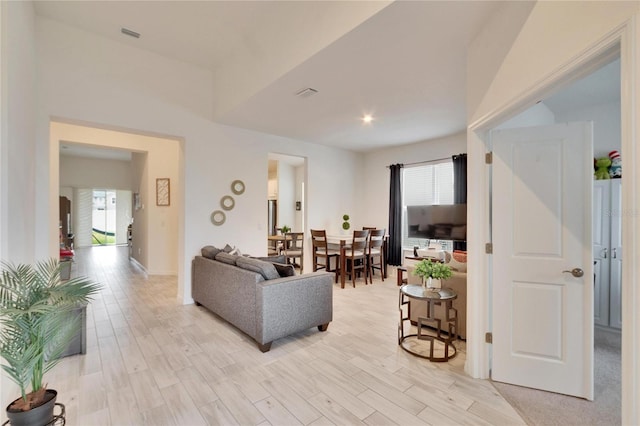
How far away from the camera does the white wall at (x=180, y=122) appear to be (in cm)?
334

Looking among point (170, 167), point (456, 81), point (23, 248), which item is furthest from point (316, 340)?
point (170, 167)

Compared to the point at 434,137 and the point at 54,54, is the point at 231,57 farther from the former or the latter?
the point at 434,137

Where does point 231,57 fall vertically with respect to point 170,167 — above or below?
above

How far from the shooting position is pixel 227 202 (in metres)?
4.68

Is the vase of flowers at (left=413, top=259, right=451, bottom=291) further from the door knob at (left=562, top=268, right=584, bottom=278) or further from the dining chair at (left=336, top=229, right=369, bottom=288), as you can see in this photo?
the dining chair at (left=336, top=229, right=369, bottom=288)

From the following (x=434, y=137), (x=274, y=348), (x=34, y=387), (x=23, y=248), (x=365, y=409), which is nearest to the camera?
(x=34, y=387)

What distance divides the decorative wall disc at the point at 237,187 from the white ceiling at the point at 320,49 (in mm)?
943

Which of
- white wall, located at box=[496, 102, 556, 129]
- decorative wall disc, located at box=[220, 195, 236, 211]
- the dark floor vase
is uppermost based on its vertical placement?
white wall, located at box=[496, 102, 556, 129]

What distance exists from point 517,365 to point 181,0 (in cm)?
459

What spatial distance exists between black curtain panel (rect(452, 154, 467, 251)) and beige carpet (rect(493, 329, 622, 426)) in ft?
8.97

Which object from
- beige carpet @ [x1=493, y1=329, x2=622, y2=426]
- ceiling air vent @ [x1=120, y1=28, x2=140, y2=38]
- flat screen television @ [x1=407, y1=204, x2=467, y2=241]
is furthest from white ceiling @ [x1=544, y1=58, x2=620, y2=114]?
ceiling air vent @ [x1=120, y1=28, x2=140, y2=38]

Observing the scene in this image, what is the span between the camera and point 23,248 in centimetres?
244

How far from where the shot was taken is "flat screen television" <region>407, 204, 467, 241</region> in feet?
15.7

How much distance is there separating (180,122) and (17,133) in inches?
83.2
